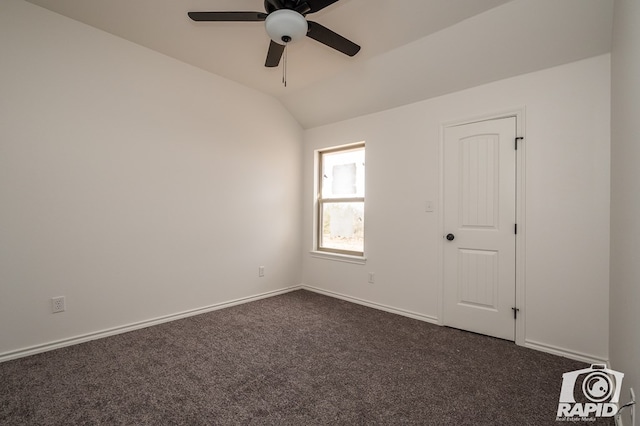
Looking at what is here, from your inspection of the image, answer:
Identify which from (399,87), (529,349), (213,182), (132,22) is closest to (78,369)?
(213,182)

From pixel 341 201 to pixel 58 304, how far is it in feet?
10.2

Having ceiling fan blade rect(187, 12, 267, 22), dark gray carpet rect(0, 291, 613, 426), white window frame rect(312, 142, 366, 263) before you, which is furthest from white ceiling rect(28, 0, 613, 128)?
dark gray carpet rect(0, 291, 613, 426)

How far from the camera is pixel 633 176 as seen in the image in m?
1.41

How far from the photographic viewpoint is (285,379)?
79.1 inches

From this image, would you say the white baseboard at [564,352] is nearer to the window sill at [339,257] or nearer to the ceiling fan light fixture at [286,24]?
the window sill at [339,257]

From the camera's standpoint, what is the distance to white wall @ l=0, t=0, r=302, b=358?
2283 millimetres

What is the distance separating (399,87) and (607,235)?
87.9 inches

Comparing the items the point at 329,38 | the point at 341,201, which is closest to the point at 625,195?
the point at 329,38

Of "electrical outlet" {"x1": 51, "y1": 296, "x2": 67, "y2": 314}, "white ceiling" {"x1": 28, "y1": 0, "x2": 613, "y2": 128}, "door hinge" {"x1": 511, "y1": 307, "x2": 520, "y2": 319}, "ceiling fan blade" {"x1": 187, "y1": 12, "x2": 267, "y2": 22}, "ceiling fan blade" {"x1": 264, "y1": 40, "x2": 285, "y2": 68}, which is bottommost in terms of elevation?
"door hinge" {"x1": 511, "y1": 307, "x2": 520, "y2": 319}

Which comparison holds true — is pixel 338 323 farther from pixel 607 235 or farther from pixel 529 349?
pixel 607 235

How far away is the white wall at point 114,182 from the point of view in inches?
89.9

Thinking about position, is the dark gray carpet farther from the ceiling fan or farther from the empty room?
the ceiling fan

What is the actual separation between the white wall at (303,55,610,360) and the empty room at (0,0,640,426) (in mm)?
16

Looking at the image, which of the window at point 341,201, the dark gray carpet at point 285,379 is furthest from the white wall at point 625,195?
the window at point 341,201
